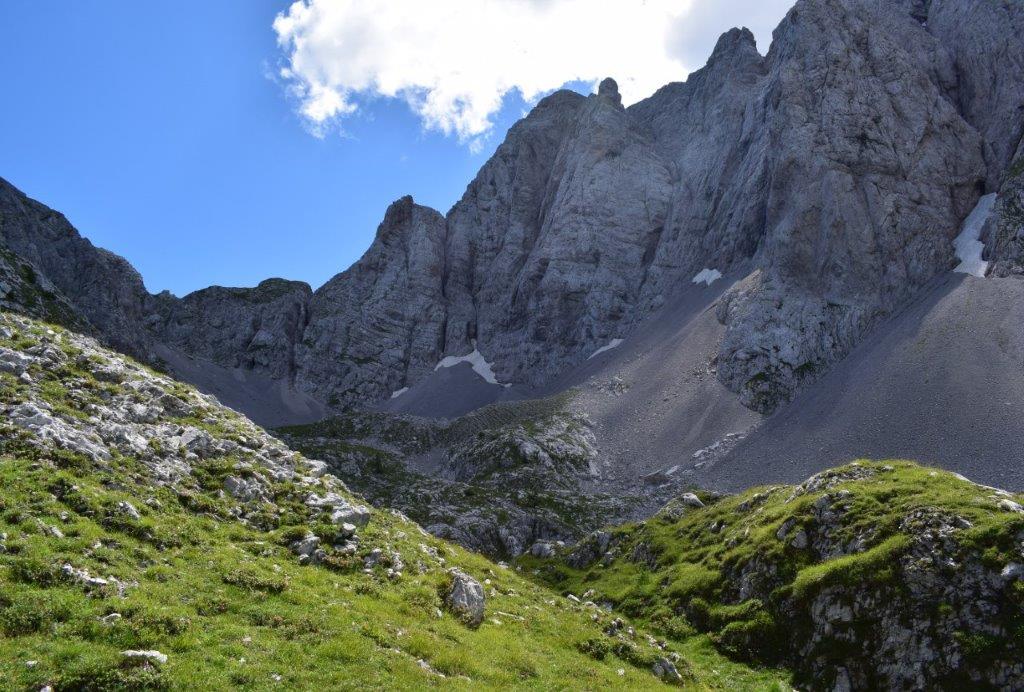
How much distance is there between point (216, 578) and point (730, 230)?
13994cm

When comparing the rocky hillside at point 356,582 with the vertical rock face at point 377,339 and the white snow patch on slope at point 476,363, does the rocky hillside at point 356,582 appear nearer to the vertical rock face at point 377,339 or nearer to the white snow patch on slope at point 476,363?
the white snow patch on slope at point 476,363

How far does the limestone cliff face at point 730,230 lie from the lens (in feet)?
362

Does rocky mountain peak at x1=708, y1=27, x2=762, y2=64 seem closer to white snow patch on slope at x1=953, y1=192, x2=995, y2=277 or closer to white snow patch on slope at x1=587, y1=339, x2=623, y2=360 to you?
white snow patch on slope at x1=953, y1=192, x2=995, y2=277

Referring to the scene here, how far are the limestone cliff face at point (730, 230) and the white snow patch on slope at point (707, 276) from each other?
121 inches

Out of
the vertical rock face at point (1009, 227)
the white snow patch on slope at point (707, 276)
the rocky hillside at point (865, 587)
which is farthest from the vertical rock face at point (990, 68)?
the rocky hillside at point (865, 587)

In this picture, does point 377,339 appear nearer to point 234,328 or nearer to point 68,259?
point 234,328

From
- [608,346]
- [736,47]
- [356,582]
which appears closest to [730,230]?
[608,346]

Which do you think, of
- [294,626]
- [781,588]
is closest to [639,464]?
[781,588]

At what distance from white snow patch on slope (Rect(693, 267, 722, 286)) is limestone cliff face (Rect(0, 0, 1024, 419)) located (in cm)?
306

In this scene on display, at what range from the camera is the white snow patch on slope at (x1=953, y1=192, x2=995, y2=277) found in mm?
101562

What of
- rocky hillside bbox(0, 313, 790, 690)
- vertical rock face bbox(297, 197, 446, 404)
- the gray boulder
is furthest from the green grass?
vertical rock face bbox(297, 197, 446, 404)

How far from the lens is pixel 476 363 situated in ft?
573

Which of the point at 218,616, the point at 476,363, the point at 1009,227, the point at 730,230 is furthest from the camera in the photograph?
the point at 476,363

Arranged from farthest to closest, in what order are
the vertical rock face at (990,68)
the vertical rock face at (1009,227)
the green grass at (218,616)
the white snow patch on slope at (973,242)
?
the vertical rock face at (990,68)
the white snow patch on slope at (973,242)
the vertical rock face at (1009,227)
the green grass at (218,616)
